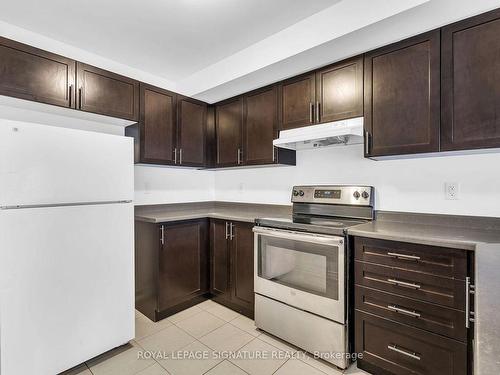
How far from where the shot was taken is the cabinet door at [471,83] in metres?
1.51

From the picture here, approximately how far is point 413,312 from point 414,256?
1.12 feet

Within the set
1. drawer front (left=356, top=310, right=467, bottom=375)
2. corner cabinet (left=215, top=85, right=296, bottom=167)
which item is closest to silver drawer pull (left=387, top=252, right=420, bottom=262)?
drawer front (left=356, top=310, right=467, bottom=375)

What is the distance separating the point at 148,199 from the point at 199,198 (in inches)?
27.4

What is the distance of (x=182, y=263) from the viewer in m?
2.63

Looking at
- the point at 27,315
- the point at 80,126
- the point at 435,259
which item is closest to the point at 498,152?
the point at 435,259

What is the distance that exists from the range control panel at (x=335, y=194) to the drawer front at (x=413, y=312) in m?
0.75

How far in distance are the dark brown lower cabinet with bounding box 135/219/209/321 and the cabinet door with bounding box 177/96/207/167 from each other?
0.75 metres

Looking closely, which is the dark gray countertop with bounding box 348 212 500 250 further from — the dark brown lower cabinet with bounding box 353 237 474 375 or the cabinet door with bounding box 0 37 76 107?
the cabinet door with bounding box 0 37 76 107

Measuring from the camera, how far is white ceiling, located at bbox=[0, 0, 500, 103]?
66.0 inches

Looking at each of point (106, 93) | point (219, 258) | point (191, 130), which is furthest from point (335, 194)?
point (106, 93)

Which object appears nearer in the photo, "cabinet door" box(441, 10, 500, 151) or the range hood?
"cabinet door" box(441, 10, 500, 151)

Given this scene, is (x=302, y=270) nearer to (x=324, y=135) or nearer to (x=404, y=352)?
(x=404, y=352)

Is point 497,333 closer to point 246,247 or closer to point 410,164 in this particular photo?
point 410,164

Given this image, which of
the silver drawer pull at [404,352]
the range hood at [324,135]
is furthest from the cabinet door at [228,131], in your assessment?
the silver drawer pull at [404,352]
